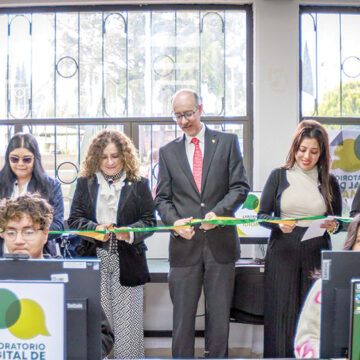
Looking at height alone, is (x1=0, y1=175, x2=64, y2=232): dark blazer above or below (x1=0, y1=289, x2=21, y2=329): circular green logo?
above

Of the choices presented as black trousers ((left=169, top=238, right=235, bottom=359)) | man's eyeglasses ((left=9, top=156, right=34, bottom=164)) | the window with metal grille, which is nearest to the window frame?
the window with metal grille

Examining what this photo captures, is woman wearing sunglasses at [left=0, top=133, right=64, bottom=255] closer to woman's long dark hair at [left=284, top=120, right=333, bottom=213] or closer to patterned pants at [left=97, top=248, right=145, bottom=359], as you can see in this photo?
patterned pants at [left=97, top=248, right=145, bottom=359]

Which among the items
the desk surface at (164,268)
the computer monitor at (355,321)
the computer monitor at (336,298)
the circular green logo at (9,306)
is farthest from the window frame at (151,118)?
the circular green logo at (9,306)

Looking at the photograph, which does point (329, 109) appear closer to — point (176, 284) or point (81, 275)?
point (176, 284)

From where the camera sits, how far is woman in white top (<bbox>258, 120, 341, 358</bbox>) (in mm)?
3092

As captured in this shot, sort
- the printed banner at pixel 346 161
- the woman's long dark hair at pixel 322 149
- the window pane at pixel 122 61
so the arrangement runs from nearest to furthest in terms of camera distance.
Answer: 1. the woman's long dark hair at pixel 322 149
2. the printed banner at pixel 346 161
3. the window pane at pixel 122 61

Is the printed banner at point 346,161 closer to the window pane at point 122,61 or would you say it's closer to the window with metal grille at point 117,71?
the window with metal grille at point 117,71

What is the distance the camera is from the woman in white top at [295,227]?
3.09 meters

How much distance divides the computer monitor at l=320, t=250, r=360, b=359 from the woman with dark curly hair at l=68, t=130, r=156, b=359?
1737 mm

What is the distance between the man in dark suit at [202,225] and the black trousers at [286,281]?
277 mm

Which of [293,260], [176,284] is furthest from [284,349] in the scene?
[176,284]

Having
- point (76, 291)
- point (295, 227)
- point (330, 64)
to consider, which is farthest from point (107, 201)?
point (330, 64)

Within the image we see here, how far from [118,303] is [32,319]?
1.79 meters

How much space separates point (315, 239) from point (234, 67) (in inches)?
82.1
